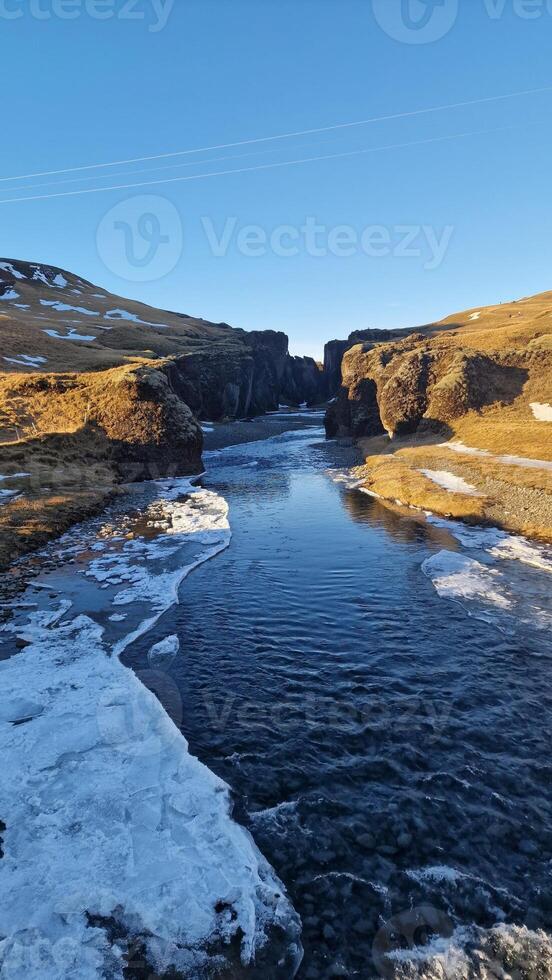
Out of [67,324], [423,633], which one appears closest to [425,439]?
[423,633]

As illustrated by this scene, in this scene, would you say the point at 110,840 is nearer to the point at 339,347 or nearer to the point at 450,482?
the point at 450,482

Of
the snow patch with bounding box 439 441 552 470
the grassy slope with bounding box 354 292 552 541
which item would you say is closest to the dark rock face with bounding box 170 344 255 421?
the grassy slope with bounding box 354 292 552 541

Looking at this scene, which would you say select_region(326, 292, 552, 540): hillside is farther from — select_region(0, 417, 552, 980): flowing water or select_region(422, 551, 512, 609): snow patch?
select_region(0, 417, 552, 980): flowing water

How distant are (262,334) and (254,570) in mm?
144538

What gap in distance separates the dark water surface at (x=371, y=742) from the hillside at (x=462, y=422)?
11.2 metres

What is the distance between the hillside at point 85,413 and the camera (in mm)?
29180

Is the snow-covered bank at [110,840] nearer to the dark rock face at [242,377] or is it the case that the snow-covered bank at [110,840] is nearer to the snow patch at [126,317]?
the dark rock face at [242,377]

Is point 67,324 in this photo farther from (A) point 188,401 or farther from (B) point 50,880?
(B) point 50,880

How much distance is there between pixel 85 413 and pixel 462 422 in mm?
38263

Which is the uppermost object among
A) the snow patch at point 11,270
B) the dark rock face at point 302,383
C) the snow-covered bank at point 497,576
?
the snow patch at point 11,270

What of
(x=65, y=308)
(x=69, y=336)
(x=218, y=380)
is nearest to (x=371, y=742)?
(x=218, y=380)

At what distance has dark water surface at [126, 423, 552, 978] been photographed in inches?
269

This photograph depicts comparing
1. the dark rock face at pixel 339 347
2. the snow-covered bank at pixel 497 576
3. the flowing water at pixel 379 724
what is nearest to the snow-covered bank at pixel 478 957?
the flowing water at pixel 379 724

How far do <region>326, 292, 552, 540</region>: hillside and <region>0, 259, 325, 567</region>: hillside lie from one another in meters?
20.7
